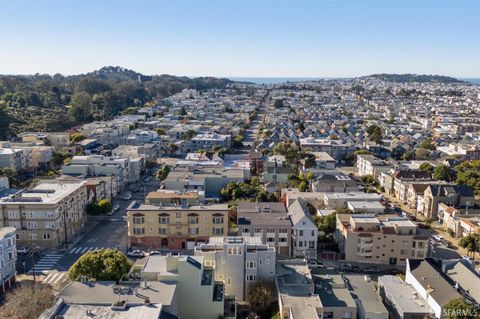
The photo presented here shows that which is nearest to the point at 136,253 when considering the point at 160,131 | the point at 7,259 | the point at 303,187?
the point at 7,259

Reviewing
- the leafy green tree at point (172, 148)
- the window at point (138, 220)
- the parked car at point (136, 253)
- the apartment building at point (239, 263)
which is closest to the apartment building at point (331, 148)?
the leafy green tree at point (172, 148)

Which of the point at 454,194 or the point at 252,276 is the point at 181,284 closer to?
the point at 252,276

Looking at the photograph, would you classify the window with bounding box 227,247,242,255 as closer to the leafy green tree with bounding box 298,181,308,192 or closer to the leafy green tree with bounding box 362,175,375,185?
the leafy green tree with bounding box 298,181,308,192

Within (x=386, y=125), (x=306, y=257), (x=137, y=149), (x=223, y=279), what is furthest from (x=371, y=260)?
(x=386, y=125)

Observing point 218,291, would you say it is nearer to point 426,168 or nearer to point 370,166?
point 370,166

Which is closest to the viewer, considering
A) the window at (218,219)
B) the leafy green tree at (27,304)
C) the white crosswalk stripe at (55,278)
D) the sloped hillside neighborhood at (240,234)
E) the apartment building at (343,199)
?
the leafy green tree at (27,304)

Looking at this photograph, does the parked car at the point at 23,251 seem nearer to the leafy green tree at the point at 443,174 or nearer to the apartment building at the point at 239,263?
the apartment building at the point at 239,263

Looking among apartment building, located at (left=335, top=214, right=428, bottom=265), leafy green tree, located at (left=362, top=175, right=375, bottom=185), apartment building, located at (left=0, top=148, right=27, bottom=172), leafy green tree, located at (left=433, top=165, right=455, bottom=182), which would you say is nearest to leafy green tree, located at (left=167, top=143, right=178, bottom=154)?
apartment building, located at (left=0, top=148, right=27, bottom=172)
